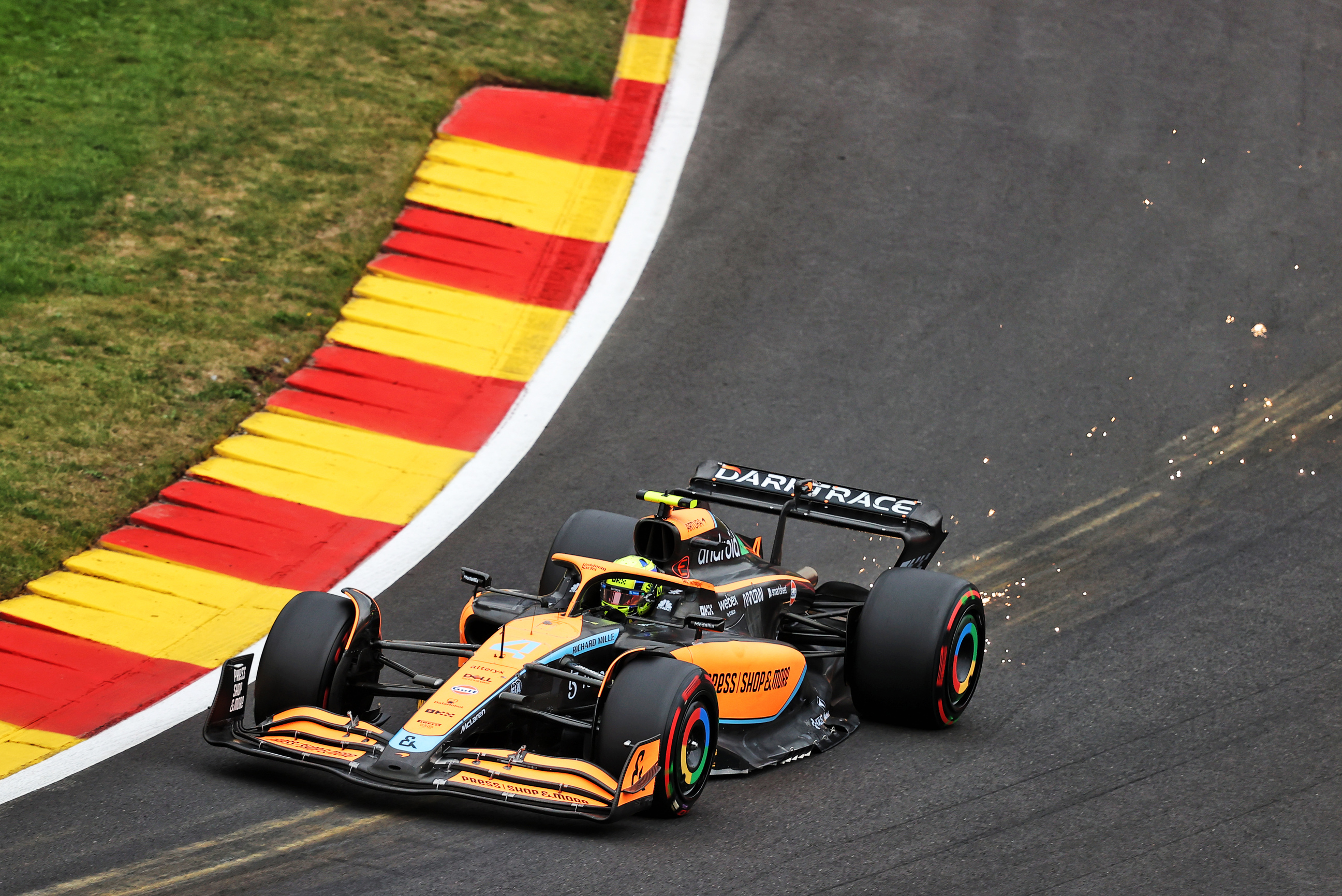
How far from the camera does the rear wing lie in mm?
8930

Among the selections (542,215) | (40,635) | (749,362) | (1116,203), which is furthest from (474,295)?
(1116,203)

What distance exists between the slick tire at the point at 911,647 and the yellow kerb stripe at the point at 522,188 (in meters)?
6.53

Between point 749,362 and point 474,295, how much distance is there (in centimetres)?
235

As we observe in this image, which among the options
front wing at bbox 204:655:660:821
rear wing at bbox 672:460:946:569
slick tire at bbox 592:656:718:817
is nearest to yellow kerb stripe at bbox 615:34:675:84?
rear wing at bbox 672:460:946:569

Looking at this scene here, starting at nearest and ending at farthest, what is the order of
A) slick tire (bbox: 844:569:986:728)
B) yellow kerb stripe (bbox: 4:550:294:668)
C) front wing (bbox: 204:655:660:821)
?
front wing (bbox: 204:655:660:821) → slick tire (bbox: 844:569:986:728) → yellow kerb stripe (bbox: 4:550:294:668)

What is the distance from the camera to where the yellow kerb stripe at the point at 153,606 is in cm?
891

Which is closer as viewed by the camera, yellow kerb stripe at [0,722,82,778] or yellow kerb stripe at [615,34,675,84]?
yellow kerb stripe at [0,722,82,778]

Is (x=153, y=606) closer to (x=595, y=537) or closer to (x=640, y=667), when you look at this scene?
(x=595, y=537)

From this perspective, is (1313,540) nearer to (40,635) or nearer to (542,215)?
(542,215)

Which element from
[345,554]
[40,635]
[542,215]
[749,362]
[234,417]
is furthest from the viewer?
[542,215]

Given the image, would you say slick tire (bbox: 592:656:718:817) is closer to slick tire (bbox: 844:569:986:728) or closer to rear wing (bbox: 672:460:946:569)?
slick tire (bbox: 844:569:986:728)

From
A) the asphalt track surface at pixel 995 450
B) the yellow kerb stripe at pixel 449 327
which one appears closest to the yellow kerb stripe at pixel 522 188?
the asphalt track surface at pixel 995 450

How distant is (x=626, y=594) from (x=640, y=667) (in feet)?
3.36

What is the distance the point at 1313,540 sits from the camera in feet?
34.8
